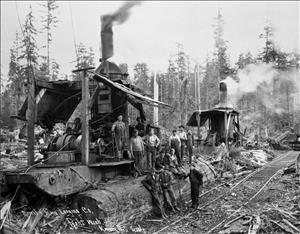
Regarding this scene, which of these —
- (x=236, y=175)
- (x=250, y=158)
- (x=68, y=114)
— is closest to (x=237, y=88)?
(x=250, y=158)

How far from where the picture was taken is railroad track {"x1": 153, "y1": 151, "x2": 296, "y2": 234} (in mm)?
10141

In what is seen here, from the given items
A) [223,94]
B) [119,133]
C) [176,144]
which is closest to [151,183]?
[119,133]

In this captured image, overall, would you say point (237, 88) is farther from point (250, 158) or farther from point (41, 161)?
point (41, 161)

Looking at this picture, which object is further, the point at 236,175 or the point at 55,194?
the point at 236,175

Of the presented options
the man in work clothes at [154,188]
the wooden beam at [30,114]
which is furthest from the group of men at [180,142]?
the wooden beam at [30,114]

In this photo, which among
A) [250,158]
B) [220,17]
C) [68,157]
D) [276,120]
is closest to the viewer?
[68,157]

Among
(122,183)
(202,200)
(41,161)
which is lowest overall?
(202,200)

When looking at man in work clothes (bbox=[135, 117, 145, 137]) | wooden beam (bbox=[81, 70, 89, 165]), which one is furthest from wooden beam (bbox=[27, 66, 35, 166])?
man in work clothes (bbox=[135, 117, 145, 137])

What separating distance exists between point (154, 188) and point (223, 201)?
10.3 ft

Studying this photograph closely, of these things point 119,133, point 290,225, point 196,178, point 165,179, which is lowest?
point 290,225

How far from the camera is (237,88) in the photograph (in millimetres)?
31250

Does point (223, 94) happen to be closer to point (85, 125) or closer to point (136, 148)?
point (136, 148)

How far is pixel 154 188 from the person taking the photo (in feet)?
37.3

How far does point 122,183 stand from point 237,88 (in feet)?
74.1
